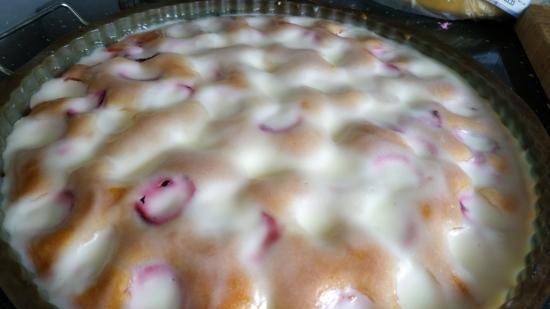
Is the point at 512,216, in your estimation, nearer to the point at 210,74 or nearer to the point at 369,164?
the point at 369,164

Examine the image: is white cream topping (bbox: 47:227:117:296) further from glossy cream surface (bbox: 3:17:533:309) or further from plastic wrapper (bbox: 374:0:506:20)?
plastic wrapper (bbox: 374:0:506:20)

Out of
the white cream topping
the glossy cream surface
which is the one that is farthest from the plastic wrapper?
the white cream topping

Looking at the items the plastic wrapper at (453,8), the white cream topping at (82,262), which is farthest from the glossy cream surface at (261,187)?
the plastic wrapper at (453,8)

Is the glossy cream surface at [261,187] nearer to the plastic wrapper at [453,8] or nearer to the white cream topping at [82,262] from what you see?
the white cream topping at [82,262]

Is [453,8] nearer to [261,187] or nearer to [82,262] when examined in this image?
[261,187]

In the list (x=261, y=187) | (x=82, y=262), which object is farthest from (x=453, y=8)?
(x=82, y=262)
